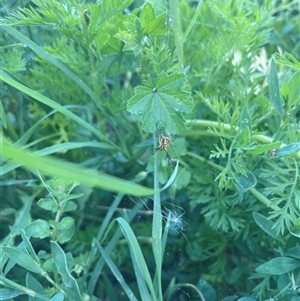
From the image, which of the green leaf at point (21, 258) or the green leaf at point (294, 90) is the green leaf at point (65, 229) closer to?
the green leaf at point (21, 258)

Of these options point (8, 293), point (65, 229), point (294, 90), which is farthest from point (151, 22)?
point (8, 293)

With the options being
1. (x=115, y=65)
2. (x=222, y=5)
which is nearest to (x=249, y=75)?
(x=222, y=5)

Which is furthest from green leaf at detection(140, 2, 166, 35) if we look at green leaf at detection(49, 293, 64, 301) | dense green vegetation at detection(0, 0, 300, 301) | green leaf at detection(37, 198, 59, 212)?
green leaf at detection(49, 293, 64, 301)

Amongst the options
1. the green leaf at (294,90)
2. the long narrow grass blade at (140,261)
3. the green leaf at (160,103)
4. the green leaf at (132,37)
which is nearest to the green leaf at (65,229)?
the long narrow grass blade at (140,261)

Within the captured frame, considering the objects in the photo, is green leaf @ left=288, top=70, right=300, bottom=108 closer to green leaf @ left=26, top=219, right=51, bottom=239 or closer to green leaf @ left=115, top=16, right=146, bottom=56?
green leaf @ left=115, top=16, right=146, bottom=56

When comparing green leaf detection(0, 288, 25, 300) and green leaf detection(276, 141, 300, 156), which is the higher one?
green leaf detection(276, 141, 300, 156)

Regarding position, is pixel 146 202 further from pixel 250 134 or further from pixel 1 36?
pixel 1 36
